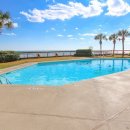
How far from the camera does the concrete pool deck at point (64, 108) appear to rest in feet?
13.7

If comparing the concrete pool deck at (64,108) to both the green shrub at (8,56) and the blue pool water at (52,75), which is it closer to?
the blue pool water at (52,75)

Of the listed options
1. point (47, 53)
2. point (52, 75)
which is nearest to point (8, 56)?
point (52, 75)

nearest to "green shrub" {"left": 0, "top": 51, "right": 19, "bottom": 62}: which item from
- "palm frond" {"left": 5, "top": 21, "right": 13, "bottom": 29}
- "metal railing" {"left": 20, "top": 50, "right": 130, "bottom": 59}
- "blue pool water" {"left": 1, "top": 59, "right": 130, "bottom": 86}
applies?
"metal railing" {"left": 20, "top": 50, "right": 130, "bottom": 59}

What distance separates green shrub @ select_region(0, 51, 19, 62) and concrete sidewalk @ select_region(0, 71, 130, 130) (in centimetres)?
1478

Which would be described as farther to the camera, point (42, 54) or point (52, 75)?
point (42, 54)

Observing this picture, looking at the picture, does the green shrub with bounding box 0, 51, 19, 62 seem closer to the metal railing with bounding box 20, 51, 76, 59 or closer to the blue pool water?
the metal railing with bounding box 20, 51, 76, 59

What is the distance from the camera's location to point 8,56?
22.5m

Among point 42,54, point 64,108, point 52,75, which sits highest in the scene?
point 42,54

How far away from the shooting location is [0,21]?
22906 mm

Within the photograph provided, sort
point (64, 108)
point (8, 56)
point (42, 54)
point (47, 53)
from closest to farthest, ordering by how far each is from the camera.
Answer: point (64, 108)
point (8, 56)
point (42, 54)
point (47, 53)

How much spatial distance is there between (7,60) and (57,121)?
63.7ft

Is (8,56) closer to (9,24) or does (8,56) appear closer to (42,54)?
(9,24)

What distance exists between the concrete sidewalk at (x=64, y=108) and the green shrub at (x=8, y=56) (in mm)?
14778

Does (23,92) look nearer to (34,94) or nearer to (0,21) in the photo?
(34,94)
